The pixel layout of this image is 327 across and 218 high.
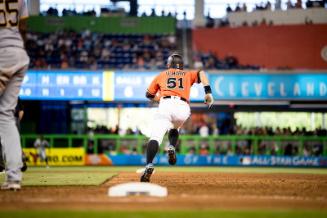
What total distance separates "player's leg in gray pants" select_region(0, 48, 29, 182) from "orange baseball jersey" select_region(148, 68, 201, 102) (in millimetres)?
2985

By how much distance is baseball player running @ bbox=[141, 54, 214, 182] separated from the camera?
372 inches

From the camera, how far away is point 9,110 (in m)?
7.35

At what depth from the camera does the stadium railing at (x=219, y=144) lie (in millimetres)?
27031

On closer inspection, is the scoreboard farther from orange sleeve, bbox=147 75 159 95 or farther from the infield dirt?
the infield dirt

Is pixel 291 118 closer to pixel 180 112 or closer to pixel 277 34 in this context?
pixel 277 34

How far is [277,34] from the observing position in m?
30.0

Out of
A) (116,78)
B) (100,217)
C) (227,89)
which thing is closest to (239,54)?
(227,89)

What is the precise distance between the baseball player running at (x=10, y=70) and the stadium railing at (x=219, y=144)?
776 inches

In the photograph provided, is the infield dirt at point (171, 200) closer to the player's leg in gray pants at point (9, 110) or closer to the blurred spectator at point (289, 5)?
the player's leg in gray pants at point (9, 110)

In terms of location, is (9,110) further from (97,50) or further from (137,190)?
(97,50)

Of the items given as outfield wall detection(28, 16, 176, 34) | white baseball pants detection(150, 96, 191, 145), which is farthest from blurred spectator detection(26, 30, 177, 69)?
white baseball pants detection(150, 96, 191, 145)

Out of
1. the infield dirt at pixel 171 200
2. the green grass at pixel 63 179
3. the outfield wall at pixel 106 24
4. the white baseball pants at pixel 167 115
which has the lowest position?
the green grass at pixel 63 179

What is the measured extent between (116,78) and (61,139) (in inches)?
166

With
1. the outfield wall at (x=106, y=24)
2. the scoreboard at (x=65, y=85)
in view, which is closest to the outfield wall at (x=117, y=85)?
the scoreboard at (x=65, y=85)
